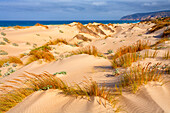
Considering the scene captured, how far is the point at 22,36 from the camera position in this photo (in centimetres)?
1580

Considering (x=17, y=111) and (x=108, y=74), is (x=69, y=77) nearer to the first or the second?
(x=108, y=74)

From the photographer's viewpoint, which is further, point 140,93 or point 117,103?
point 140,93

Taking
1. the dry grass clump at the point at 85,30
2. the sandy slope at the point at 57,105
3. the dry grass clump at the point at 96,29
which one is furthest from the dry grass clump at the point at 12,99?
the dry grass clump at the point at 96,29

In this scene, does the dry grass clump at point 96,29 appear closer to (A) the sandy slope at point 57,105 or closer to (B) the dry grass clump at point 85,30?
(B) the dry grass clump at point 85,30

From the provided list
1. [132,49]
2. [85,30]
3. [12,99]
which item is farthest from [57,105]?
[85,30]

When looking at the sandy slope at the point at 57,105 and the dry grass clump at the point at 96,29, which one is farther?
the dry grass clump at the point at 96,29

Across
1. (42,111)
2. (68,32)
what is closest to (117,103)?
(42,111)

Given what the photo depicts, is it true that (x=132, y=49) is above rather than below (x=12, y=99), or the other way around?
above

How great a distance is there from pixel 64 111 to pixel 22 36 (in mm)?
15858

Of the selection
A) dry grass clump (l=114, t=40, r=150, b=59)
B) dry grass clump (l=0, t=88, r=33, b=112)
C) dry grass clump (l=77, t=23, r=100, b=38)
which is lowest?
dry grass clump (l=0, t=88, r=33, b=112)

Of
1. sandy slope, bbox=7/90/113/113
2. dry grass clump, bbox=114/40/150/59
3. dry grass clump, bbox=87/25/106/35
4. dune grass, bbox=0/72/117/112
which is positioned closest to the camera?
sandy slope, bbox=7/90/113/113

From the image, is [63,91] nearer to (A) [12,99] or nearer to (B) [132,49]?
(A) [12,99]

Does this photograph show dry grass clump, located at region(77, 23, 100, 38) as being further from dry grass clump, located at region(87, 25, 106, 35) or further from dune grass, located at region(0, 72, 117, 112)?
dune grass, located at region(0, 72, 117, 112)

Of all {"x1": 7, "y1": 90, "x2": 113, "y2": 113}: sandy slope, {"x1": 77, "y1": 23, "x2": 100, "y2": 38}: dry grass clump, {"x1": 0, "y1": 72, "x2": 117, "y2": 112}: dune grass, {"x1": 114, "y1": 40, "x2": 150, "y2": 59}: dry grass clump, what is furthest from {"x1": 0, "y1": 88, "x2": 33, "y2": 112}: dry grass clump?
{"x1": 77, "y1": 23, "x2": 100, "y2": 38}: dry grass clump
